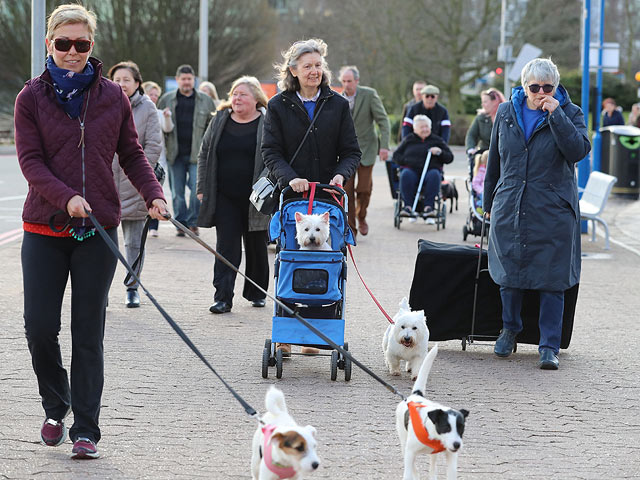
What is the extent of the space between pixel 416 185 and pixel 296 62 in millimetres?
9064

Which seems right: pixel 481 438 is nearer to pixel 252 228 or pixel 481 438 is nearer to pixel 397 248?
pixel 252 228

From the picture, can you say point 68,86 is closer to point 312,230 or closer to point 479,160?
point 312,230

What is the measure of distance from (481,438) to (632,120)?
103 ft

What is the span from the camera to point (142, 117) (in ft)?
31.6

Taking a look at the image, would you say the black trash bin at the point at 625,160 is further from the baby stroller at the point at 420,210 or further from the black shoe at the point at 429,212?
the black shoe at the point at 429,212

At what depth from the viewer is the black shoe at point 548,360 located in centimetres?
730

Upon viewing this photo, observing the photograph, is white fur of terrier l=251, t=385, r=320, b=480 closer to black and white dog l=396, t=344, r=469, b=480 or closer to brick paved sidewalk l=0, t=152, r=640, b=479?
black and white dog l=396, t=344, r=469, b=480

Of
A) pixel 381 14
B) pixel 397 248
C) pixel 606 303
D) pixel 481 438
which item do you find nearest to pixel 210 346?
pixel 481 438

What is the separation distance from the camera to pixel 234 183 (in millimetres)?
9102

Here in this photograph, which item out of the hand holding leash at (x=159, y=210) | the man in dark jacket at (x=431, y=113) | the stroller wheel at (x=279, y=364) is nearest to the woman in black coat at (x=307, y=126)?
the stroller wheel at (x=279, y=364)

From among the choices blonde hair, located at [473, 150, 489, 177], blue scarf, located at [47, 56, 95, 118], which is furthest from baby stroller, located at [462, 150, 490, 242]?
blue scarf, located at [47, 56, 95, 118]

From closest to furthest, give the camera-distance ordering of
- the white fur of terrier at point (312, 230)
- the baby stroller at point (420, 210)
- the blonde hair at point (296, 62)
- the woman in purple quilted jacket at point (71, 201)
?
the woman in purple quilted jacket at point (71, 201)
the white fur of terrier at point (312, 230)
the blonde hair at point (296, 62)
the baby stroller at point (420, 210)

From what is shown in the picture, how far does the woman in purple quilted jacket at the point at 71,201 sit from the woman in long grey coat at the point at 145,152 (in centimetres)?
415

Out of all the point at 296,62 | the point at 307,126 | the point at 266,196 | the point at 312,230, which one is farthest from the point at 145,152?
the point at 312,230
